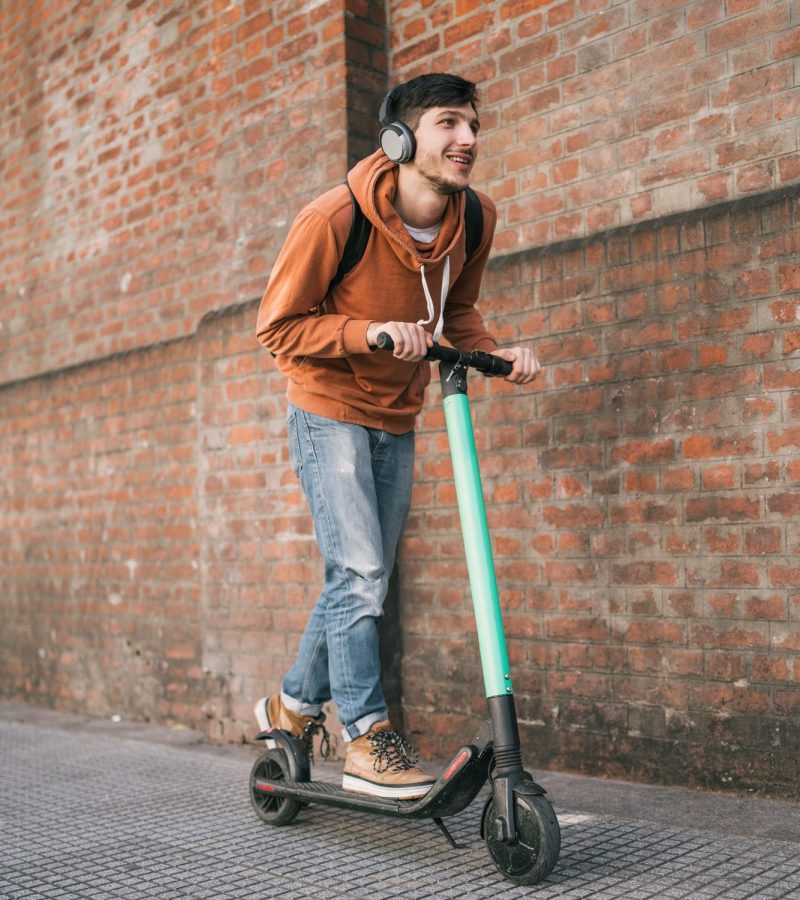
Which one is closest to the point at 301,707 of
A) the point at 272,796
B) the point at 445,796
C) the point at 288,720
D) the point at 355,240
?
the point at 288,720

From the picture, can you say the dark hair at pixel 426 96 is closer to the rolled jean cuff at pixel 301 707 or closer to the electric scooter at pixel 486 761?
the electric scooter at pixel 486 761

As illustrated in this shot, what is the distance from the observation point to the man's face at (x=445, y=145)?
3.02 metres

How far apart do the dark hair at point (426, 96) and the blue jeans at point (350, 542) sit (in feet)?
2.89

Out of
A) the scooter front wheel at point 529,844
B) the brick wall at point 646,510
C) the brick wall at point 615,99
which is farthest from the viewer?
the brick wall at point 615,99

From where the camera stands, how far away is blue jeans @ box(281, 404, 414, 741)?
316cm

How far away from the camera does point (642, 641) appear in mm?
3869

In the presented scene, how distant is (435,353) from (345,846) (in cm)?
143

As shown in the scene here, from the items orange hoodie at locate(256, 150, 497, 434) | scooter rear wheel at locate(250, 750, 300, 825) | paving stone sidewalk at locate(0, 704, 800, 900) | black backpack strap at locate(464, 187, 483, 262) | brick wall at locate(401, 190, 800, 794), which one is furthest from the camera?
brick wall at locate(401, 190, 800, 794)

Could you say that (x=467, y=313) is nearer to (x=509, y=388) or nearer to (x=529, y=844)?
(x=509, y=388)

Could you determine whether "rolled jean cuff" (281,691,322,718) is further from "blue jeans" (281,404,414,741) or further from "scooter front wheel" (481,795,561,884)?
"scooter front wheel" (481,795,561,884)

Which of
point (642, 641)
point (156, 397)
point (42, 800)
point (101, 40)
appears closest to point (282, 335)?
point (642, 641)

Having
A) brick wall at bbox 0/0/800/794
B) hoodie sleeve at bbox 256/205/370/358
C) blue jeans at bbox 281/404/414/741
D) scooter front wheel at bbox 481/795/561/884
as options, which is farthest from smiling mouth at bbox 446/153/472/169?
scooter front wheel at bbox 481/795/561/884

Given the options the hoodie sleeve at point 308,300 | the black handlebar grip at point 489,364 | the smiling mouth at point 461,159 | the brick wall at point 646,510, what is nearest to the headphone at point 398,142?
the smiling mouth at point 461,159

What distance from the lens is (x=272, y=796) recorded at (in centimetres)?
346
